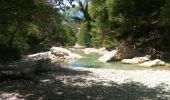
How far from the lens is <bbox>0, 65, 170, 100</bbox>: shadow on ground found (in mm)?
12297

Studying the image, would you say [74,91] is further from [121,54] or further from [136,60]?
[121,54]

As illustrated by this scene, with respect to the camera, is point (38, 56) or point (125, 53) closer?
point (38, 56)

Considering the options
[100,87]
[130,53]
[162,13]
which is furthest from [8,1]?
[130,53]

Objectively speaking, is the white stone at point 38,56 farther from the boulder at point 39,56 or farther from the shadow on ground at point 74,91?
the shadow on ground at point 74,91

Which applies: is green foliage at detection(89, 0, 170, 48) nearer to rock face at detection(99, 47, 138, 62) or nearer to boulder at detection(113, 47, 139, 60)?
boulder at detection(113, 47, 139, 60)

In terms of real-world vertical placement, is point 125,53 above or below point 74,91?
above

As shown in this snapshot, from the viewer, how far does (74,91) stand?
13.3 meters

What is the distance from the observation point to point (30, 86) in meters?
13.9

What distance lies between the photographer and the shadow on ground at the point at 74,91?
12.3 metres

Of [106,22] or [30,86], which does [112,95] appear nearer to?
[30,86]

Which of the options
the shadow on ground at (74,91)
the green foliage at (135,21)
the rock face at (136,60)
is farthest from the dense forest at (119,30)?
the shadow on ground at (74,91)

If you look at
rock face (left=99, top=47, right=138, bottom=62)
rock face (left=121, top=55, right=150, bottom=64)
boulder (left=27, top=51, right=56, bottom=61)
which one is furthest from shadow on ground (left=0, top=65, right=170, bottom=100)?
rock face (left=99, top=47, right=138, bottom=62)

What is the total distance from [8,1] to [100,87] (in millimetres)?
4657

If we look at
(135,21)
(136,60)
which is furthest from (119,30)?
(136,60)
